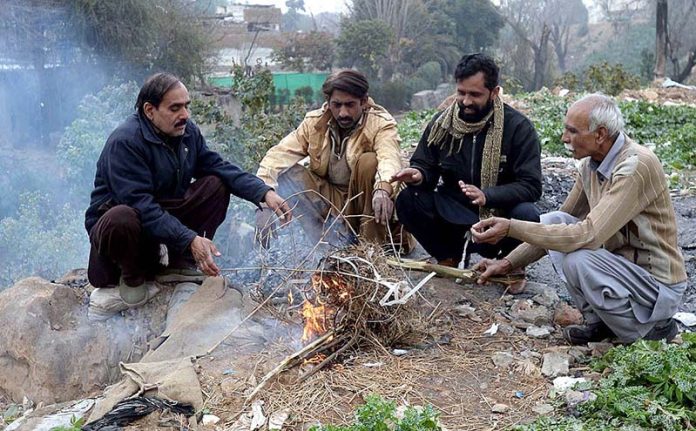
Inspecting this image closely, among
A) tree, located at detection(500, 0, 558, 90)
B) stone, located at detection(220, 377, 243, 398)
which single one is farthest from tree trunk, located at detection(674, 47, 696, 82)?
stone, located at detection(220, 377, 243, 398)

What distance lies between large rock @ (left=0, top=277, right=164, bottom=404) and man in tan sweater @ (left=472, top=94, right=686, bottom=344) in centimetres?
238

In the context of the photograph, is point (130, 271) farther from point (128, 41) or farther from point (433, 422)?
point (128, 41)

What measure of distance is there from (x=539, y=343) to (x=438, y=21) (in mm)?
25001

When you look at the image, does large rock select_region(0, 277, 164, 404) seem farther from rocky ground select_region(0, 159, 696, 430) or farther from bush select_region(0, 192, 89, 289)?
bush select_region(0, 192, 89, 289)

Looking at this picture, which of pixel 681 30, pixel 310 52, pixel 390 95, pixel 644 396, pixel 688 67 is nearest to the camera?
pixel 644 396

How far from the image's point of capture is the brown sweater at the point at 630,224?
3.35m

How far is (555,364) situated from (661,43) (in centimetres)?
2374

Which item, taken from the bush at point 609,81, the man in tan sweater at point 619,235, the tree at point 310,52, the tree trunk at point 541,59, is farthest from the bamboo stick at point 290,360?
the tree trunk at point 541,59

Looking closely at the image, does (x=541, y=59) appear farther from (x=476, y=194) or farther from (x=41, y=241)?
(x=476, y=194)

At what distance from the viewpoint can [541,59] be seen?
31.2 meters

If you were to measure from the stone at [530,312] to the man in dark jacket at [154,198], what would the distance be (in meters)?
1.52

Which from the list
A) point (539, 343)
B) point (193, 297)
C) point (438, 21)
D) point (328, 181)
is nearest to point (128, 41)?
point (328, 181)

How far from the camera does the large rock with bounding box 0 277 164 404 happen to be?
4133mm

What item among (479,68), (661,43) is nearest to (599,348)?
(479,68)
